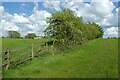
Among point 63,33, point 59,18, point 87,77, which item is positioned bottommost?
point 87,77

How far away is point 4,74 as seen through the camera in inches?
540

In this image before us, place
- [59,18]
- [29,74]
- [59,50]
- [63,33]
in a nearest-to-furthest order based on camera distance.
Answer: [29,74], [59,50], [63,33], [59,18]

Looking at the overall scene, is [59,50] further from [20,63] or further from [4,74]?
[4,74]

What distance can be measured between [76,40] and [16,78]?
26.6 metres

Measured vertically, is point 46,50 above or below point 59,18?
below

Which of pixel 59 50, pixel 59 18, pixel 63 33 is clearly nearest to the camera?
pixel 59 50

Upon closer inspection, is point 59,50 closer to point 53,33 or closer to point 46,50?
point 46,50

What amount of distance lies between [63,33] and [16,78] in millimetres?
23308

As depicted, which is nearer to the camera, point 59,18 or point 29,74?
point 29,74

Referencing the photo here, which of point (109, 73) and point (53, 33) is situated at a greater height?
point (53, 33)

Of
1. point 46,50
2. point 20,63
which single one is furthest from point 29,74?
point 46,50

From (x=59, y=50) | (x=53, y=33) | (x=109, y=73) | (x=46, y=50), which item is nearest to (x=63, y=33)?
(x=53, y=33)

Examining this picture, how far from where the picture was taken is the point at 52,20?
38.6 m

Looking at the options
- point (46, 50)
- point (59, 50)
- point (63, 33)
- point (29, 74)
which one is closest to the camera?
point (29, 74)
